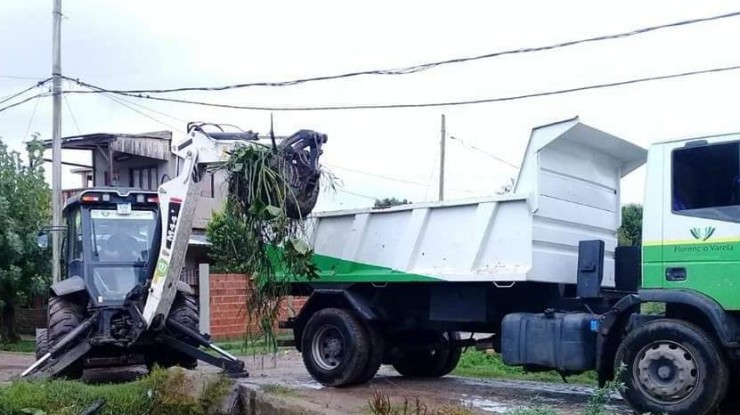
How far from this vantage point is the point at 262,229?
31.6 feet

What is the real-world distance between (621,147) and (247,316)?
481 centimetres

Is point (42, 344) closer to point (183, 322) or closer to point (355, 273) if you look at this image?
point (183, 322)

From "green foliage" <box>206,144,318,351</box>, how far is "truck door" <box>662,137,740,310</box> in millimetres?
3937

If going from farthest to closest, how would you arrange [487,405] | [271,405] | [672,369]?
[487,405] → [271,405] → [672,369]

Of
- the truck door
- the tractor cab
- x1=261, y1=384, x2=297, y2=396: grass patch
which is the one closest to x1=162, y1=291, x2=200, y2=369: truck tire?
the tractor cab

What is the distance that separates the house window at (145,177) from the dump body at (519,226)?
20507mm

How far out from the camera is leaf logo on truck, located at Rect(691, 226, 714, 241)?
7.95 meters

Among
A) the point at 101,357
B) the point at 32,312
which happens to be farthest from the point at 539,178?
the point at 32,312

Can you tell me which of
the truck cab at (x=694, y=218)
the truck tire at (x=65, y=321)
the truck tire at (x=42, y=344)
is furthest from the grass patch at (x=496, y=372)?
the truck tire at (x=42, y=344)

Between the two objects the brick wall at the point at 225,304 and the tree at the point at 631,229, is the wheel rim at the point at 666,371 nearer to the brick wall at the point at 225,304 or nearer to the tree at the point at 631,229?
the tree at the point at 631,229

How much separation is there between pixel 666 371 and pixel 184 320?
6.28 meters

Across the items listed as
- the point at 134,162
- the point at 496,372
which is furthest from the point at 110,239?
the point at 134,162

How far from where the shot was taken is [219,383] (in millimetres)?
9477

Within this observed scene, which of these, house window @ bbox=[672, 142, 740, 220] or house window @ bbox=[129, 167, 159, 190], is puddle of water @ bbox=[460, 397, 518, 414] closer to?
house window @ bbox=[672, 142, 740, 220]
